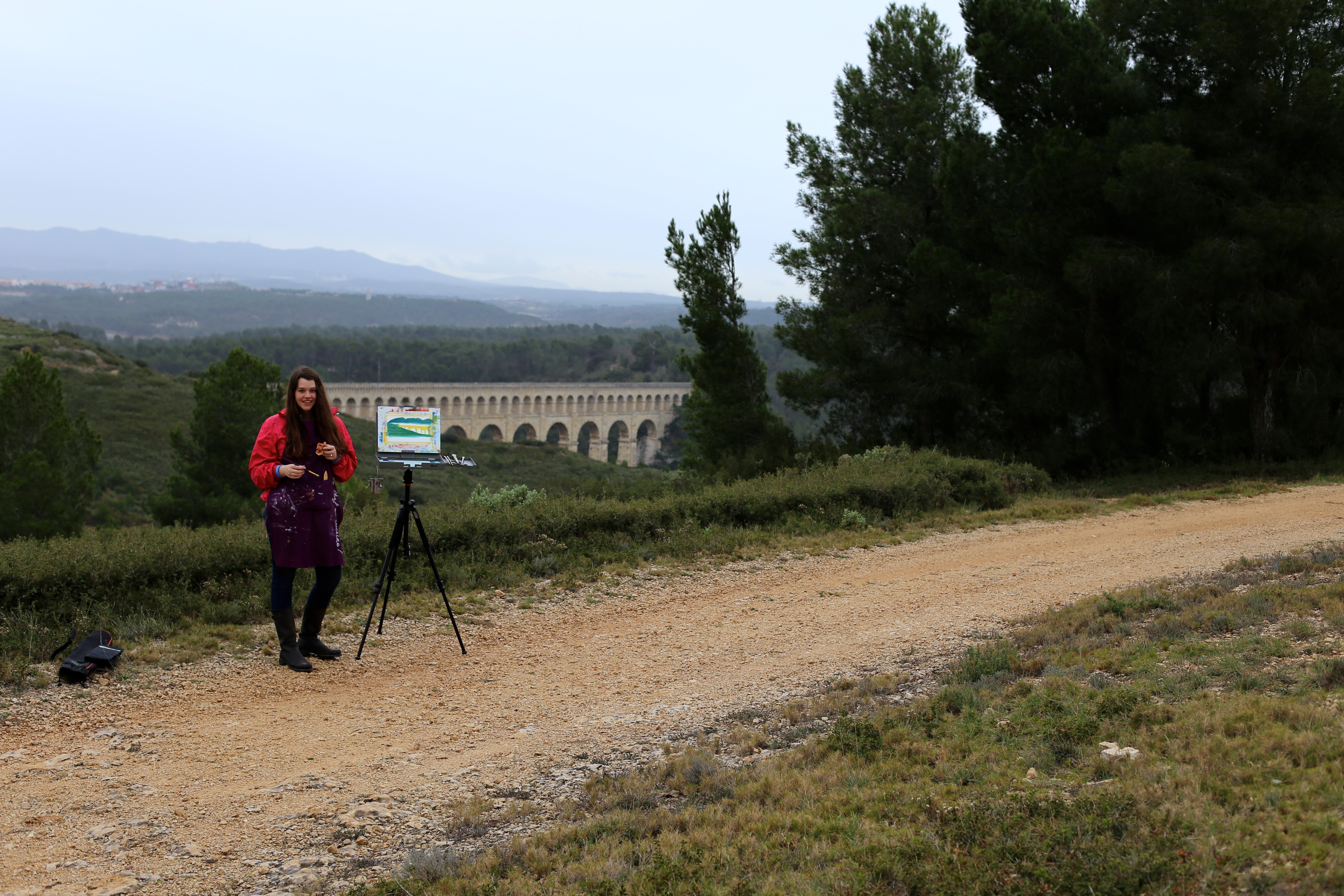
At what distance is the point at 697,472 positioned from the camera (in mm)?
18406

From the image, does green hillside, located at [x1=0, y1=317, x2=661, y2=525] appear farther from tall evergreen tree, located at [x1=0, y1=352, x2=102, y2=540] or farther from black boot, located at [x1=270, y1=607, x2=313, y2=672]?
black boot, located at [x1=270, y1=607, x2=313, y2=672]

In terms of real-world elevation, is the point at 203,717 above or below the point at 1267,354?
below

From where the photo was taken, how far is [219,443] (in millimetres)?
24969

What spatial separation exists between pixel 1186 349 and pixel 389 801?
14.5m

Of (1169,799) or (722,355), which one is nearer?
(1169,799)

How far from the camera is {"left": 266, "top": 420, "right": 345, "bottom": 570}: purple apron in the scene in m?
5.80

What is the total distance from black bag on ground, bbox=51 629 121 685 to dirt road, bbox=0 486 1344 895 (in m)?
0.15

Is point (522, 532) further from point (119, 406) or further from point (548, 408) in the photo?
point (548, 408)

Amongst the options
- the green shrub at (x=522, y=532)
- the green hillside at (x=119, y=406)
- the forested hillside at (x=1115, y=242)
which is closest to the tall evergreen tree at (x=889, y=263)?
the forested hillside at (x=1115, y=242)

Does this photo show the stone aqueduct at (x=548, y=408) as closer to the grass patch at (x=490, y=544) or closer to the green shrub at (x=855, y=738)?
the grass patch at (x=490, y=544)

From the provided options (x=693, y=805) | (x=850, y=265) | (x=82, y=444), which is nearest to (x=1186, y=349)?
(x=850, y=265)

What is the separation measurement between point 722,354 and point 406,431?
13.5 meters

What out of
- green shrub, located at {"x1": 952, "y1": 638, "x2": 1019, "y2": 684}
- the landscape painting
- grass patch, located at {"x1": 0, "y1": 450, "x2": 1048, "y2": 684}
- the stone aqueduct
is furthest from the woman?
the stone aqueduct

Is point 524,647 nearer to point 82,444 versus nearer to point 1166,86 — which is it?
point 1166,86
